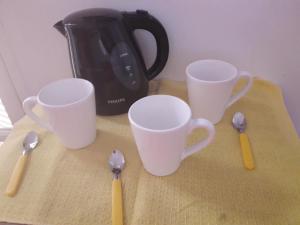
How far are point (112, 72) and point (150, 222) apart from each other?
0.27 m

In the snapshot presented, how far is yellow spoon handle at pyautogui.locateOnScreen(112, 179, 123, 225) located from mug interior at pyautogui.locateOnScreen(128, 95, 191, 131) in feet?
0.32

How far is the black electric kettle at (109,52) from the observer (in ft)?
1.48

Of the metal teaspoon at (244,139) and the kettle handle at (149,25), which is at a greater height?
the kettle handle at (149,25)

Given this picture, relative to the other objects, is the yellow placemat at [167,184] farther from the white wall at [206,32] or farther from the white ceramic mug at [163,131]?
the white wall at [206,32]

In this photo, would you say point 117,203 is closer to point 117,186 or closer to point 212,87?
point 117,186

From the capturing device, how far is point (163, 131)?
33 centimetres

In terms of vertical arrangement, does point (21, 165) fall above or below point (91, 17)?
below

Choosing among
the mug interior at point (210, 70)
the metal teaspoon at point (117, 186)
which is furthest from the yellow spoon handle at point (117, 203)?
the mug interior at point (210, 70)

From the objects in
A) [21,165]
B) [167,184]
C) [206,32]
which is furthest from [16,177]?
[206,32]

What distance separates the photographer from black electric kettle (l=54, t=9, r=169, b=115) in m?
0.45

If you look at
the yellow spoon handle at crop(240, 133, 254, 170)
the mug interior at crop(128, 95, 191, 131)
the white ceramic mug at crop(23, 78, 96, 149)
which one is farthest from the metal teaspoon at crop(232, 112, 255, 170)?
the white ceramic mug at crop(23, 78, 96, 149)

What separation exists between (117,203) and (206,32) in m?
0.40

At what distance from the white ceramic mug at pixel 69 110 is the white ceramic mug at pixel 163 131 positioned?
85mm

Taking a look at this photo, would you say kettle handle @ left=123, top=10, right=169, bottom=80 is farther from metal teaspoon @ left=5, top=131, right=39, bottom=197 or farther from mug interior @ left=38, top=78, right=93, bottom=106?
metal teaspoon @ left=5, top=131, right=39, bottom=197
